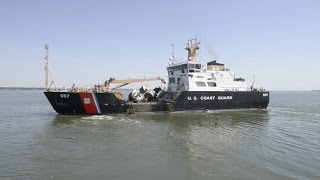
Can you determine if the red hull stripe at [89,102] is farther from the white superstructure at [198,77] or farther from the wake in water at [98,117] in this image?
the white superstructure at [198,77]

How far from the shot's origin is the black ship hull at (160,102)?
28.8 m

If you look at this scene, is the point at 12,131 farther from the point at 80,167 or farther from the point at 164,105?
the point at 164,105

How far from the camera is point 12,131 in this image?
21047 millimetres

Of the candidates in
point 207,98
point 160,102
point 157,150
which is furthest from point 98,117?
point 157,150

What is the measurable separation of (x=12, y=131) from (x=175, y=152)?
40.7 ft

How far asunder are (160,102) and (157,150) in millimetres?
16835

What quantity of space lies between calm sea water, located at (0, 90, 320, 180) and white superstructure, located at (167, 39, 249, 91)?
386 inches

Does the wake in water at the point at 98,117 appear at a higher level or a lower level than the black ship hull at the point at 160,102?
lower

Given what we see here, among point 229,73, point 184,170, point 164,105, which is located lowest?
point 184,170

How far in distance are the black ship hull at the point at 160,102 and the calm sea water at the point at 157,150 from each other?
371cm

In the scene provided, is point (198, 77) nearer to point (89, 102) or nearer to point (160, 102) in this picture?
point (160, 102)

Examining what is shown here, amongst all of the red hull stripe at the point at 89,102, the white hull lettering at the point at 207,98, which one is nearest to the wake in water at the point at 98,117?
the red hull stripe at the point at 89,102

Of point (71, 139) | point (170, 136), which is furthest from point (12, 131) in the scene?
point (170, 136)

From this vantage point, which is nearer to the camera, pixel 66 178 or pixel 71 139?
pixel 66 178
